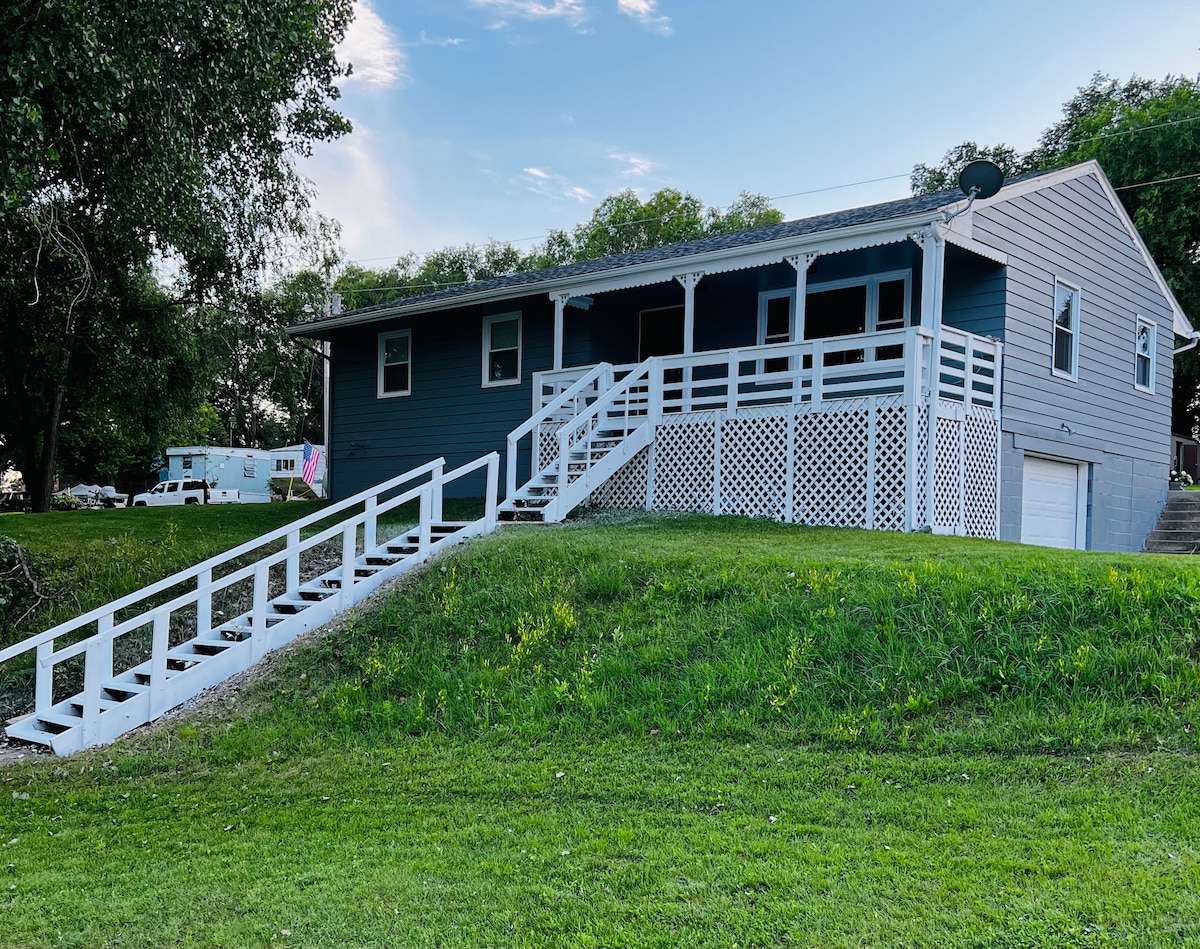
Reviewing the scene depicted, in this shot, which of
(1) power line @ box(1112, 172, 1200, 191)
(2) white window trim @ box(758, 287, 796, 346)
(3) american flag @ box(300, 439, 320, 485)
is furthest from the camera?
(3) american flag @ box(300, 439, 320, 485)

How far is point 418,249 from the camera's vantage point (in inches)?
2000

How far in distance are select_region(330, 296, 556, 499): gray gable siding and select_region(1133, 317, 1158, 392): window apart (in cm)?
973

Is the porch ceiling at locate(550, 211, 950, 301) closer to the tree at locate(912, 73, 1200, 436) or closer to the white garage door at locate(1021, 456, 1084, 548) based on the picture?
the white garage door at locate(1021, 456, 1084, 548)

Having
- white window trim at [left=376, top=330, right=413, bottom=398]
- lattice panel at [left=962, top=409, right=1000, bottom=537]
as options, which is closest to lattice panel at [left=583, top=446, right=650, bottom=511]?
lattice panel at [left=962, top=409, right=1000, bottom=537]

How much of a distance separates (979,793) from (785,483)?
7.93 metres

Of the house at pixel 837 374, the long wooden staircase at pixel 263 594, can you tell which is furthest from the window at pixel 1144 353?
the long wooden staircase at pixel 263 594

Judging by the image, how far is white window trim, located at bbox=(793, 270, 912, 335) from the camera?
1415 cm

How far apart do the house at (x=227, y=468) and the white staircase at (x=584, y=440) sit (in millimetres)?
24750

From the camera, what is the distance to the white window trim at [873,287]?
1415cm

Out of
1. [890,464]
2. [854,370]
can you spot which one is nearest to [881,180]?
[854,370]

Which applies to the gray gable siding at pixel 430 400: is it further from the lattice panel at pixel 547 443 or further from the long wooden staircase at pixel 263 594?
the long wooden staircase at pixel 263 594

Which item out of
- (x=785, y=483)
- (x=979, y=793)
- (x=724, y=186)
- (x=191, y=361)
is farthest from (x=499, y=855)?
(x=724, y=186)

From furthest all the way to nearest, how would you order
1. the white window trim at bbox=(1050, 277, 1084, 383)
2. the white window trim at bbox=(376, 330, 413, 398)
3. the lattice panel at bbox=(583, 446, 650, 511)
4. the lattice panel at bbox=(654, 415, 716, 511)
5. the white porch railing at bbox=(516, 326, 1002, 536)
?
the white window trim at bbox=(376, 330, 413, 398), the white window trim at bbox=(1050, 277, 1084, 383), the lattice panel at bbox=(583, 446, 650, 511), the lattice panel at bbox=(654, 415, 716, 511), the white porch railing at bbox=(516, 326, 1002, 536)

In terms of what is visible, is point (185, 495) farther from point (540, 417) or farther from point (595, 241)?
point (540, 417)
